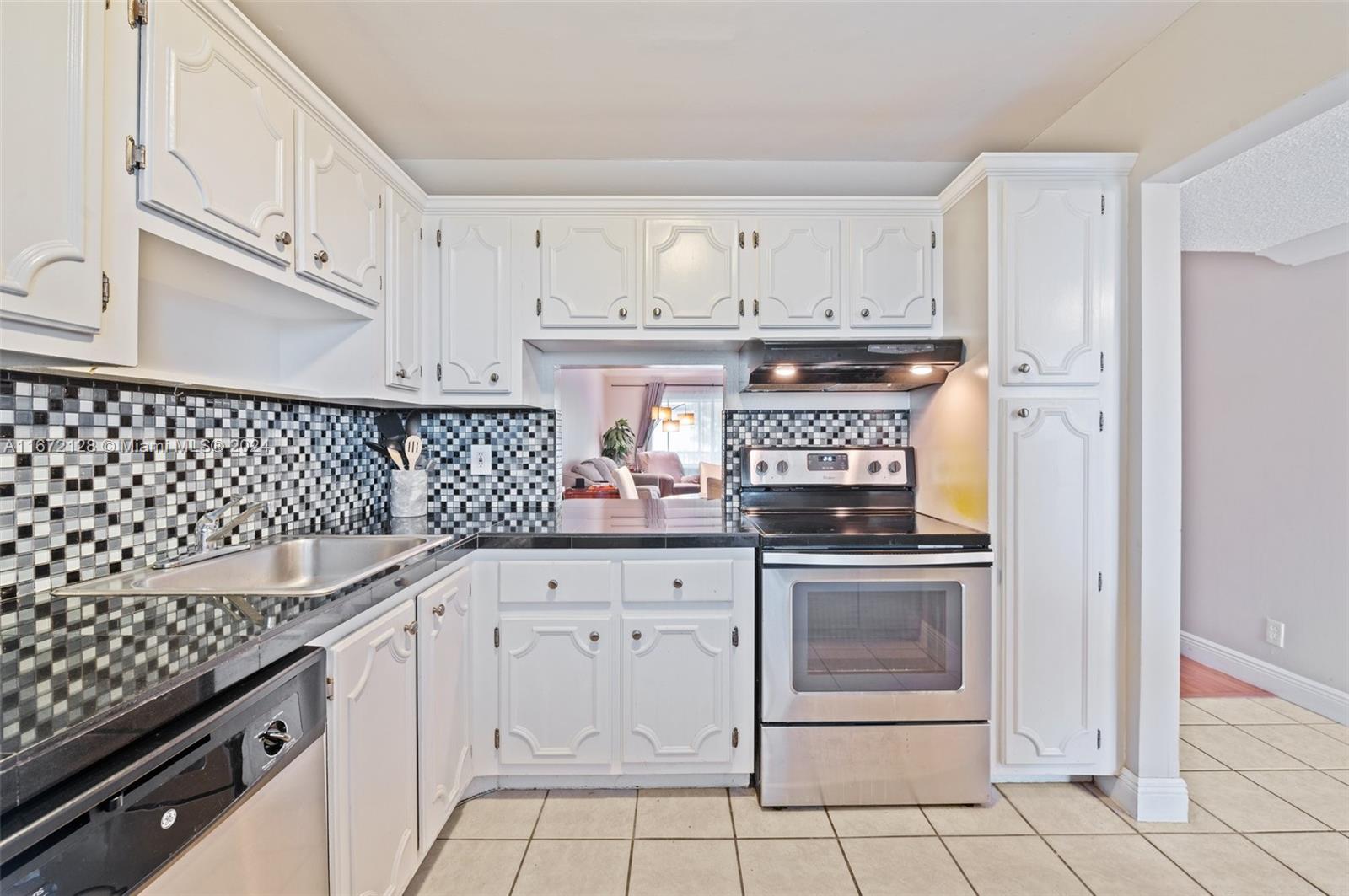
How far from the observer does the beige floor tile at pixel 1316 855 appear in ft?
5.46

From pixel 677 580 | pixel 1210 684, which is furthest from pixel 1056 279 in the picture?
pixel 1210 684

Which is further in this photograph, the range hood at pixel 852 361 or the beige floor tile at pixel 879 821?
the range hood at pixel 852 361

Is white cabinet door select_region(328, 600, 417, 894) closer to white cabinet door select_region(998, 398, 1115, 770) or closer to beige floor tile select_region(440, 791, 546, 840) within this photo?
beige floor tile select_region(440, 791, 546, 840)

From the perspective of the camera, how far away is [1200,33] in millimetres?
1633

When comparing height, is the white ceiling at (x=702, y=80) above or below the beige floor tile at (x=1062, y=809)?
above

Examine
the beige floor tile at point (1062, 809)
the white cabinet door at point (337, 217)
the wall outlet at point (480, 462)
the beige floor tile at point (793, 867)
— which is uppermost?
the white cabinet door at point (337, 217)

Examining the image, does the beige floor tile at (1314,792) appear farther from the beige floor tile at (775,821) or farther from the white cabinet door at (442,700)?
the white cabinet door at (442,700)

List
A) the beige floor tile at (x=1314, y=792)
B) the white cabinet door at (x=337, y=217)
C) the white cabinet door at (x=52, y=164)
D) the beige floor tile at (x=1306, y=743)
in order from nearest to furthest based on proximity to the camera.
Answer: the white cabinet door at (x=52, y=164) → the white cabinet door at (x=337, y=217) → the beige floor tile at (x=1314, y=792) → the beige floor tile at (x=1306, y=743)

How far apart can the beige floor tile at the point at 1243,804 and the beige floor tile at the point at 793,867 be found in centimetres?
129

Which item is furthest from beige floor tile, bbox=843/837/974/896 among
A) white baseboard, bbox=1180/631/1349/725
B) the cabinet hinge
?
the cabinet hinge

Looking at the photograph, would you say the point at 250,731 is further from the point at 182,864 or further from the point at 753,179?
the point at 753,179

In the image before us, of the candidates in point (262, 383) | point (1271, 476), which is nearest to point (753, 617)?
point (262, 383)

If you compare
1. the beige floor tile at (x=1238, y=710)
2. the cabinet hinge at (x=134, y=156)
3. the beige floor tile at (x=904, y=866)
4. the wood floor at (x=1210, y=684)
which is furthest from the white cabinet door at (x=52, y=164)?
the wood floor at (x=1210, y=684)

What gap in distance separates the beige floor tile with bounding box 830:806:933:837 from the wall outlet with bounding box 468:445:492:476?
1.83 meters
